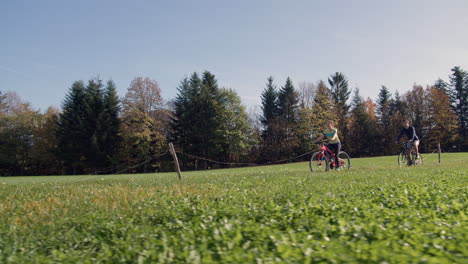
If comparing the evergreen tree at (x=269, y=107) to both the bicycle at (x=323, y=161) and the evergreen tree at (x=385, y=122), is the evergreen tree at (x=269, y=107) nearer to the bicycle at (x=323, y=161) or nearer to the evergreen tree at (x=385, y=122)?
the evergreen tree at (x=385, y=122)

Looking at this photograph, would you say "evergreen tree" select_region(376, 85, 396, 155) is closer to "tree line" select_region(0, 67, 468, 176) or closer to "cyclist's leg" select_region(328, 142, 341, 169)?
"tree line" select_region(0, 67, 468, 176)

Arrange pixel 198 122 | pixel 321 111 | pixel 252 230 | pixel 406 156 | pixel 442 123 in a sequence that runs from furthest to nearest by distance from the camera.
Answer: pixel 321 111, pixel 442 123, pixel 198 122, pixel 406 156, pixel 252 230

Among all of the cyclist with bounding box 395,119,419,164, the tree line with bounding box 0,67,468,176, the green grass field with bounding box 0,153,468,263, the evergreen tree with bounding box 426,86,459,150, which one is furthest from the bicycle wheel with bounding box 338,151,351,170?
the evergreen tree with bounding box 426,86,459,150

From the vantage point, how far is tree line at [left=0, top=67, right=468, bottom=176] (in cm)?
5109

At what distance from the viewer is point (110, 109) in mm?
51188

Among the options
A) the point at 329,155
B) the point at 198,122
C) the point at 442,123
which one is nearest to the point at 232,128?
the point at 198,122

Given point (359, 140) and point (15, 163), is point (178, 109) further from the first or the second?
point (359, 140)

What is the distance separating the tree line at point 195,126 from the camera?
2012 inches

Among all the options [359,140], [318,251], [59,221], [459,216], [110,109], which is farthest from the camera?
[359,140]

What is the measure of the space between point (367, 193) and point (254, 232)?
3468 mm

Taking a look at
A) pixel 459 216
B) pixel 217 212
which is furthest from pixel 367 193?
pixel 217 212

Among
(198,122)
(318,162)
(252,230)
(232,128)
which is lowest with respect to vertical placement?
(252,230)

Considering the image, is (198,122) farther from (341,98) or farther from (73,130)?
(341,98)

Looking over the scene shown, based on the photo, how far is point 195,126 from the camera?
53344 mm
